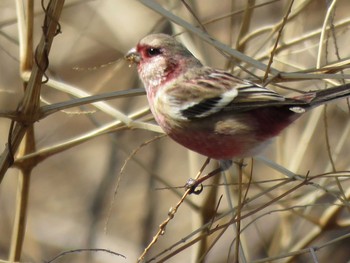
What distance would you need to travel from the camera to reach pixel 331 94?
3.22 meters

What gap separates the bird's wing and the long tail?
5.3 inches

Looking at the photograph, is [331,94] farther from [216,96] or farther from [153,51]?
[153,51]

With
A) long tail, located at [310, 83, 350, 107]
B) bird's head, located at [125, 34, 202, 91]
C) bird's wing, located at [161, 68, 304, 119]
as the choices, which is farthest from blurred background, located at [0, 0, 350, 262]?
long tail, located at [310, 83, 350, 107]

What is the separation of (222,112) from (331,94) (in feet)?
1.74

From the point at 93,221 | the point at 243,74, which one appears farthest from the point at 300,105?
the point at 93,221

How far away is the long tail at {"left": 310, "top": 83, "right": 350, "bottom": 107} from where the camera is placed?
316 cm

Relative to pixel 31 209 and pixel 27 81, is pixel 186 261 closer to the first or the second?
pixel 31 209

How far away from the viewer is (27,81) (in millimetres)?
3336

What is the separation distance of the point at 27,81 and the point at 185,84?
29.4 inches

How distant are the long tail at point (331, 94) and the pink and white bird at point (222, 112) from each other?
0.03m

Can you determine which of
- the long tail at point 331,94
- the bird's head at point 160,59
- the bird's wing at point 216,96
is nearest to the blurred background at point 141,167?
the bird's head at point 160,59

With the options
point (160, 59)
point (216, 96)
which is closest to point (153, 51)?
point (160, 59)

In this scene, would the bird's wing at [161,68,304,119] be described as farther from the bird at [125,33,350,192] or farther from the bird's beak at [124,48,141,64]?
the bird's beak at [124,48,141,64]

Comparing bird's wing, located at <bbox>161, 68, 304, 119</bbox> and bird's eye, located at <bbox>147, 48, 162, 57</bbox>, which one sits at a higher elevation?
bird's eye, located at <bbox>147, 48, 162, 57</bbox>
